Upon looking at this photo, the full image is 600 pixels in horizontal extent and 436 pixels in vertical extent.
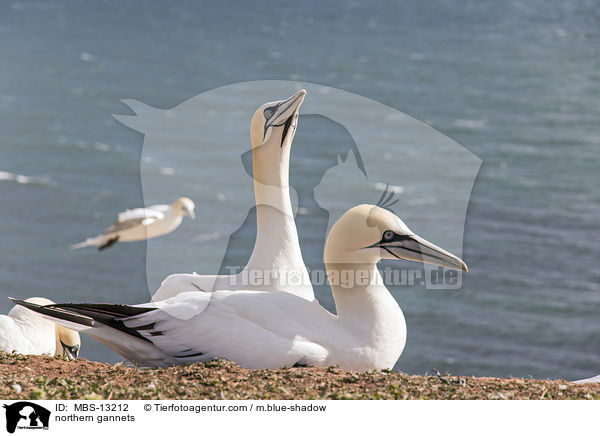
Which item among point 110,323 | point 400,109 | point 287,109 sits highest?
point 400,109

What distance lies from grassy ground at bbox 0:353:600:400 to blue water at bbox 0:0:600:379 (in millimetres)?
9855

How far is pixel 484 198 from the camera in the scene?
2297 centimetres

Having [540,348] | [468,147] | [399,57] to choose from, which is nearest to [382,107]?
[468,147]

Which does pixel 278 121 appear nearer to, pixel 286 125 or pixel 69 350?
pixel 286 125

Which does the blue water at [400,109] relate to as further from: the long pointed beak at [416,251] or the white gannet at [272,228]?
the long pointed beak at [416,251]

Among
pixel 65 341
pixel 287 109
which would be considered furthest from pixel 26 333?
pixel 287 109

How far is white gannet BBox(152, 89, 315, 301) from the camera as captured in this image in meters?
6.64

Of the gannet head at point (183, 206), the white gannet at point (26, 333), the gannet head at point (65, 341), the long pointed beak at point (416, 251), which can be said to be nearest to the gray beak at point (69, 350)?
the gannet head at point (65, 341)

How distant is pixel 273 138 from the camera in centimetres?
687

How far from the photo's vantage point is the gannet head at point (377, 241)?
599 centimetres

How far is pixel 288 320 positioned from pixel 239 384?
2.57 ft

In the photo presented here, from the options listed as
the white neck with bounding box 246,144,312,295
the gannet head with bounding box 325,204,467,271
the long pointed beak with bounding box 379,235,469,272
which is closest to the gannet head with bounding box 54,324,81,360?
the white neck with bounding box 246,144,312,295

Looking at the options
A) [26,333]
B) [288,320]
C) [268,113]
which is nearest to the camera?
[288,320]
